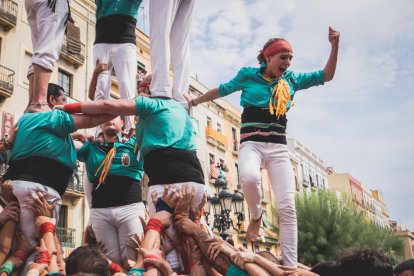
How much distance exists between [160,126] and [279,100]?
4.69 ft

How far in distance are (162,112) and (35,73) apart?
1.51 metres

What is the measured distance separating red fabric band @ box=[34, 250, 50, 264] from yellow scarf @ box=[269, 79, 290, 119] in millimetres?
2332

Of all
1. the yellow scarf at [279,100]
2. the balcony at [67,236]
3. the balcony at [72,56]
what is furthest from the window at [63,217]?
the yellow scarf at [279,100]

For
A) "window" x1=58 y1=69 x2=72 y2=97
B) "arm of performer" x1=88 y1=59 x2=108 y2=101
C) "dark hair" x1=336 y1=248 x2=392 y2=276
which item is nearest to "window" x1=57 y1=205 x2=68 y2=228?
"window" x1=58 y1=69 x2=72 y2=97

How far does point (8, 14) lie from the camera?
17.7 meters

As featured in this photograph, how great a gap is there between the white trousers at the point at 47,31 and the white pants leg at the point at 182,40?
3.69 ft

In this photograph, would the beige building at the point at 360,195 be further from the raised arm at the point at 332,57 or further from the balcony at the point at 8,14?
the raised arm at the point at 332,57

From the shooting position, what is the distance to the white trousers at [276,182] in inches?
161

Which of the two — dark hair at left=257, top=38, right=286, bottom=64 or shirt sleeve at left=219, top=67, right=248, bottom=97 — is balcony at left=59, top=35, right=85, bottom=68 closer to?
shirt sleeve at left=219, top=67, right=248, bottom=97

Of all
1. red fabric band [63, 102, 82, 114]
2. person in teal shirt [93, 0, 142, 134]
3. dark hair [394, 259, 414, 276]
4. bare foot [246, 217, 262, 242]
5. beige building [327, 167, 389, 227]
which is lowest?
dark hair [394, 259, 414, 276]

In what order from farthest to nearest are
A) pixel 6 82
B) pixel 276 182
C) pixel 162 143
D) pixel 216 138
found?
pixel 216 138 → pixel 6 82 → pixel 276 182 → pixel 162 143

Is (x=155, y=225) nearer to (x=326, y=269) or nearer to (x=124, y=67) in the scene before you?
(x=326, y=269)

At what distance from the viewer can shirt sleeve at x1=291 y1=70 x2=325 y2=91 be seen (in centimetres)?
474

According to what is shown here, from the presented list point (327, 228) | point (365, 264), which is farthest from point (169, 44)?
point (327, 228)
